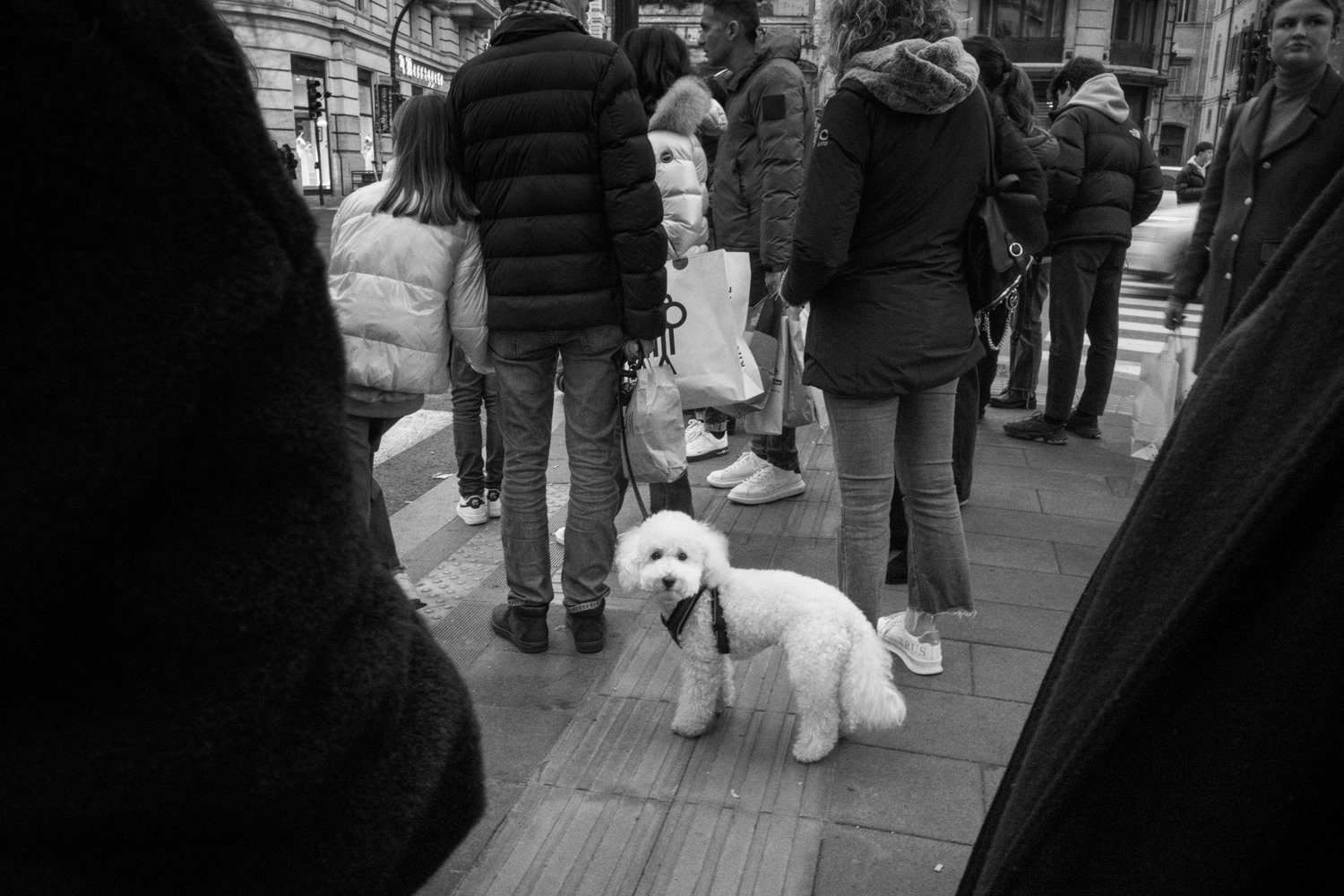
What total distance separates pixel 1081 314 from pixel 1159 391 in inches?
38.5

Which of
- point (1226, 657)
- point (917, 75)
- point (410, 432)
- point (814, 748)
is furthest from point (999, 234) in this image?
point (410, 432)

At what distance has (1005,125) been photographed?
3209 millimetres

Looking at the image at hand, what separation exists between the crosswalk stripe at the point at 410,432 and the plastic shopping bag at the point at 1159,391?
439 centimetres

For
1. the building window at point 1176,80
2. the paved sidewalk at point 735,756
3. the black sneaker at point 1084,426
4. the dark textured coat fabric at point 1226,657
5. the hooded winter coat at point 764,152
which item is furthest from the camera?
the building window at point 1176,80

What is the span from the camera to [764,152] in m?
4.74

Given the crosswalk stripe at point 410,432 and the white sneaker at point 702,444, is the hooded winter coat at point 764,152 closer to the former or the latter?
the white sneaker at point 702,444

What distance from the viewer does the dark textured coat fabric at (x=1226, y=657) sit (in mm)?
632

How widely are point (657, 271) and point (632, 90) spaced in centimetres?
60

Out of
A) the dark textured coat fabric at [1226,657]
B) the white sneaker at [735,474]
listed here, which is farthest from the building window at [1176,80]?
the dark textured coat fabric at [1226,657]

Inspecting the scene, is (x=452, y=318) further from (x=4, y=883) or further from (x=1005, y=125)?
(x=4, y=883)

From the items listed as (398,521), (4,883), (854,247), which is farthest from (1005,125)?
(398,521)

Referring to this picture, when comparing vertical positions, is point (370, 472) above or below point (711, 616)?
above

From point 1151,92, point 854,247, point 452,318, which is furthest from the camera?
point 1151,92

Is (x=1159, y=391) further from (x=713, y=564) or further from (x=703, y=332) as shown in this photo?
(x=713, y=564)
